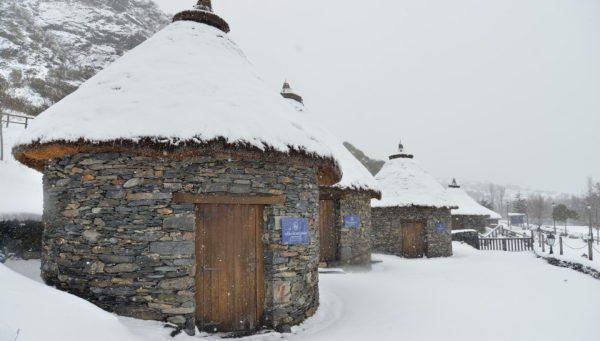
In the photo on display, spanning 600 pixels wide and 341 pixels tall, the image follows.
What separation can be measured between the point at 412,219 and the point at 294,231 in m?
11.6

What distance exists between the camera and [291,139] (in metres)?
5.71

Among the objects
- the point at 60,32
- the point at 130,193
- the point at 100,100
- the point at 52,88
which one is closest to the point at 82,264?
the point at 130,193

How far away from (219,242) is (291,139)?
1.91m

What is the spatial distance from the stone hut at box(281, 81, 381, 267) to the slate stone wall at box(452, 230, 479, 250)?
37.3 feet

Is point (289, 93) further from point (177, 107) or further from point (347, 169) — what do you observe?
point (177, 107)

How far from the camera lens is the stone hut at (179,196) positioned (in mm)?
4996

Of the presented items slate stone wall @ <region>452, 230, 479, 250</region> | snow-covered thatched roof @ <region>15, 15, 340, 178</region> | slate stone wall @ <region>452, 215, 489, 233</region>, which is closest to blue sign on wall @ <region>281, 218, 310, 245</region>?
snow-covered thatched roof @ <region>15, 15, 340, 178</region>

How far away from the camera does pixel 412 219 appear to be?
16250 millimetres

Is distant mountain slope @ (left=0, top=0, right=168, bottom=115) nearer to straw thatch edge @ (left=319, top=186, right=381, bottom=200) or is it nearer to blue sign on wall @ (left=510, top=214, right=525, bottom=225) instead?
straw thatch edge @ (left=319, top=186, right=381, bottom=200)

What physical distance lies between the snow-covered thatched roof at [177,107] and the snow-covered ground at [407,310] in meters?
2.15

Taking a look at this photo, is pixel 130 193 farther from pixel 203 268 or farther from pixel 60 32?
pixel 60 32

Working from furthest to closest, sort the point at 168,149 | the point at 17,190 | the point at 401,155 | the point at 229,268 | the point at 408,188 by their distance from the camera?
the point at 401,155 → the point at 408,188 → the point at 17,190 → the point at 229,268 → the point at 168,149

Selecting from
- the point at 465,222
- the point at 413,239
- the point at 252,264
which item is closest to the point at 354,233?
the point at 413,239

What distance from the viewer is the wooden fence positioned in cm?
1909
